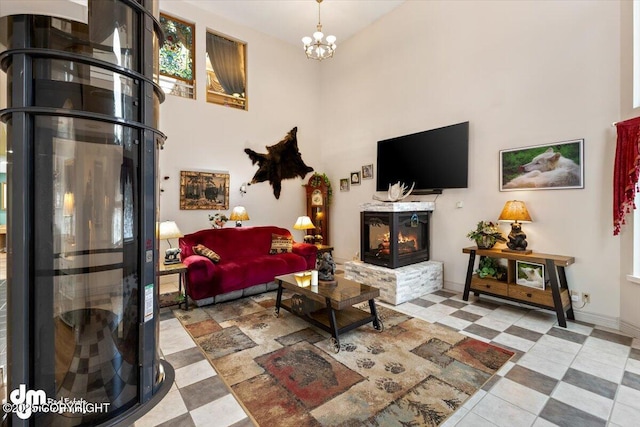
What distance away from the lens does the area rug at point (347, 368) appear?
179cm

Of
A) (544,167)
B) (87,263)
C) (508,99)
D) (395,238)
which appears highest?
(508,99)

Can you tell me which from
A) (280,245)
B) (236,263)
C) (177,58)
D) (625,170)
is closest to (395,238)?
(280,245)

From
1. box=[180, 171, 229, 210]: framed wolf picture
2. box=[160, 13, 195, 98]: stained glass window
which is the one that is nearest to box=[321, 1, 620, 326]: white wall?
box=[180, 171, 229, 210]: framed wolf picture

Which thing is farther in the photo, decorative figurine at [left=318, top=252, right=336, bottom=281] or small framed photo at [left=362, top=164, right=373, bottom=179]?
small framed photo at [left=362, top=164, right=373, bottom=179]

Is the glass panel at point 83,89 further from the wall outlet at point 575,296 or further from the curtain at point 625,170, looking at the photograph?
the wall outlet at point 575,296

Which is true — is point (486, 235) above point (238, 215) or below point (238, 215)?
below

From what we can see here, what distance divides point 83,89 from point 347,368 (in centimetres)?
231

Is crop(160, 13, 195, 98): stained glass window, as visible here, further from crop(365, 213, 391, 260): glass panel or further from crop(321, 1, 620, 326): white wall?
crop(365, 213, 391, 260): glass panel

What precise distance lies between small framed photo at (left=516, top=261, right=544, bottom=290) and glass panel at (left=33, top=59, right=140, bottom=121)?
3.88m

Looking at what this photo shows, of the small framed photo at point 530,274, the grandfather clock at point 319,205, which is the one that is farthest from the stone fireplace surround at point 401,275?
the grandfather clock at point 319,205

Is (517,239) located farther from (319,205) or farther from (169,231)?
(169,231)

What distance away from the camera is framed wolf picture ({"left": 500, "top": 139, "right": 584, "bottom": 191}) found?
10.2ft

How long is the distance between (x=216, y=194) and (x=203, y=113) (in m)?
1.48

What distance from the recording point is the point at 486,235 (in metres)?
3.57
